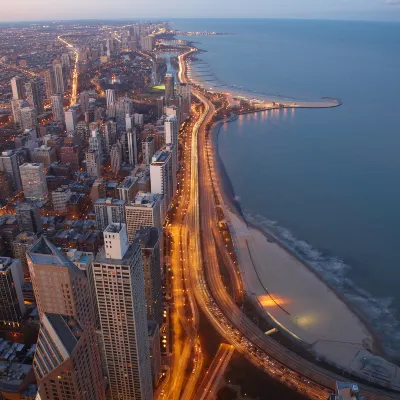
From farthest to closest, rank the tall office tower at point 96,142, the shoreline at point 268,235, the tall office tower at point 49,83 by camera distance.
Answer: the tall office tower at point 49,83 → the tall office tower at point 96,142 → the shoreline at point 268,235

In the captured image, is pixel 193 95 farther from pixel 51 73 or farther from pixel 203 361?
pixel 203 361

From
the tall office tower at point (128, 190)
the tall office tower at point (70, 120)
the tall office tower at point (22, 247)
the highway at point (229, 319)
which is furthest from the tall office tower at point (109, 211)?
the tall office tower at point (70, 120)

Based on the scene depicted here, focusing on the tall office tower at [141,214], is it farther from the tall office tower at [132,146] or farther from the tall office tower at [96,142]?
the tall office tower at [96,142]

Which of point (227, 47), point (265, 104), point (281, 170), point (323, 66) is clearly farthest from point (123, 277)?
point (227, 47)

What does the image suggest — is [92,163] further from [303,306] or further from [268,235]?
[303,306]

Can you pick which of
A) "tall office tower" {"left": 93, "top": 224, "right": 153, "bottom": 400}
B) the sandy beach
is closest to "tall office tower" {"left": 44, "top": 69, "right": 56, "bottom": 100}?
the sandy beach
